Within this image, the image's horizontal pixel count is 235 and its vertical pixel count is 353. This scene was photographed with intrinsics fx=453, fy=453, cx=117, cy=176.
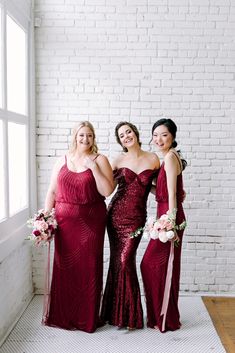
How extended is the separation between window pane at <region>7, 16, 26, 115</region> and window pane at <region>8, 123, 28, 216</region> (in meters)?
0.21

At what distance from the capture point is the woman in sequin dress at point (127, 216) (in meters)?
3.82

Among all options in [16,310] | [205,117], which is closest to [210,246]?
[205,117]

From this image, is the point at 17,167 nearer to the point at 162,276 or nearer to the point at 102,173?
the point at 102,173

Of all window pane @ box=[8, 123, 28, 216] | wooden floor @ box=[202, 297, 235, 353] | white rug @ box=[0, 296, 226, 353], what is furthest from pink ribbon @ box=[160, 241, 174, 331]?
window pane @ box=[8, 123, 28, 216]

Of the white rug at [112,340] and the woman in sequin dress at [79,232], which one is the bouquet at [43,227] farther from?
the white rug at [112,340]

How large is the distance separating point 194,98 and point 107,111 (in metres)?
0.91

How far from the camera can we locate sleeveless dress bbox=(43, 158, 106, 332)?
3738 millimetres

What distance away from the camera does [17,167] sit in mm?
4387

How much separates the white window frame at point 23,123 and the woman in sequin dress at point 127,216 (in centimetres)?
86

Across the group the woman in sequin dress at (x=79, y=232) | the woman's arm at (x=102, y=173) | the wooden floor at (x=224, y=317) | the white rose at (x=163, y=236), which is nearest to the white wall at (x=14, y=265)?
the woman in sequin dress at (x=79, y=232)

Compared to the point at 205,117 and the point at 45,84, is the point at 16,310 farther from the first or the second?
the point at 205,117

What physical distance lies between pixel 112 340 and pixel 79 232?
0.92 meters

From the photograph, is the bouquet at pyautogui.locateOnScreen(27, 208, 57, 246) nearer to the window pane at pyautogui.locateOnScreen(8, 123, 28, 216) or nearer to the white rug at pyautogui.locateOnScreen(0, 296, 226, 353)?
the window pane at pyautogui.locateOnScreen(8, 123, 28, 216)

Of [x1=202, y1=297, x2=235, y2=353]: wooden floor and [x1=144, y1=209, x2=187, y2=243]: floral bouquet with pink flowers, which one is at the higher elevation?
[x1=144, y1=209, x2=187, y2=243]: floral bouquet with pink flowers
